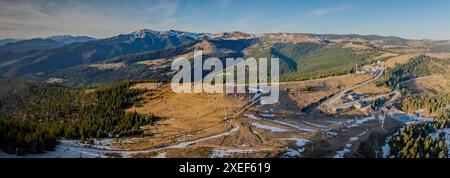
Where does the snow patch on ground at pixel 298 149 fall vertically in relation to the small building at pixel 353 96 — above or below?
below

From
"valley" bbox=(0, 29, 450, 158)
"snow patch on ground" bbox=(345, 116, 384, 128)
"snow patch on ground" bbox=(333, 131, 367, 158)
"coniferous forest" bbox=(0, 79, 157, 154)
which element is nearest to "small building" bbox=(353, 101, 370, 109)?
"valley" bbox=(0, 29, 450, 158)

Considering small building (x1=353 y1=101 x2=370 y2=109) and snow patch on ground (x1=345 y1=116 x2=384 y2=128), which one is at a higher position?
small building (x1=353 y1=101 x2=370 y2=109)

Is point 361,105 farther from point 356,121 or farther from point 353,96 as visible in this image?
point 356,121

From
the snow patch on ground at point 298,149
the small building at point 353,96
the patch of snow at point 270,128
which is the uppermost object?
the small building at point 353,96

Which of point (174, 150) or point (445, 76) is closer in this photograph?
point (174, 150)

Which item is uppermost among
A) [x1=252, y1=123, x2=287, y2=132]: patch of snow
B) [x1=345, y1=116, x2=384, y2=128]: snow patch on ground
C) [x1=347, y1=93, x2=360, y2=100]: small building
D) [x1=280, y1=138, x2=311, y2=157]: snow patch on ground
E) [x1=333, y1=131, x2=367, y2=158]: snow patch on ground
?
[x1=347, y1=93, x2=360, y2=100]: small building

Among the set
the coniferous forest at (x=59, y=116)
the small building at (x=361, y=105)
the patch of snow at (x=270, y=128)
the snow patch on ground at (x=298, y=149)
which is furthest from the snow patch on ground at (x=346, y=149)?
the small building at (x=361, y=105)

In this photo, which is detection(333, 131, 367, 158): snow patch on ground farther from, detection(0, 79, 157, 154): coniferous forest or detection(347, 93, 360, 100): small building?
detection(347, 93, 360, 100): small building

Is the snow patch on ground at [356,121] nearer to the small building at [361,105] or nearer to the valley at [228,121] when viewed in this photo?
the valley at [228,121]

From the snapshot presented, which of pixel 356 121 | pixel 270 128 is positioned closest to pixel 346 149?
pixel 270 128
